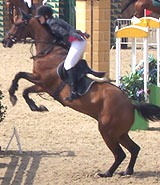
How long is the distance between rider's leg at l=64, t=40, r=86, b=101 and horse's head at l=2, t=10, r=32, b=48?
698mm

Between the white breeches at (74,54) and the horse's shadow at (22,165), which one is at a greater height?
the white breeches at (74,54)

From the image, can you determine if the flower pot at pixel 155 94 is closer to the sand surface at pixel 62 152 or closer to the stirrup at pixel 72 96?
the sand surface at pixel 62 152

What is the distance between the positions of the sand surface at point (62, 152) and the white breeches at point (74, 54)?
1.50 meters

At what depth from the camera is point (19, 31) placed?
25.3 ft

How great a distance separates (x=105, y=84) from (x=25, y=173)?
64.4 inches

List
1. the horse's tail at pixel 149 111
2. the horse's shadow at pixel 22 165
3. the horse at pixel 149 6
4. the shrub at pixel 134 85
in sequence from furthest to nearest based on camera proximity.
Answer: the horse at pixel 149 6, the shrub at pixel 134 85, the horse's tail at pixel 149 111, the horse's shadow at pixel 22 165

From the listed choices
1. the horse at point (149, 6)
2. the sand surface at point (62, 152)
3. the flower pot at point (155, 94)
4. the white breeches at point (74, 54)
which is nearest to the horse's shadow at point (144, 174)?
the sand surface at point (62, 152)

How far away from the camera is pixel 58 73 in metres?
7.57

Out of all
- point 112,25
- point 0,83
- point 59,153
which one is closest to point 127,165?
point 59,153

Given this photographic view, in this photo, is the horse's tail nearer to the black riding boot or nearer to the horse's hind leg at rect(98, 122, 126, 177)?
the horse's hind leg at rect(98, 122, 126, 177)

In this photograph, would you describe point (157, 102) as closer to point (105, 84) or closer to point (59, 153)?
point (59, 153)

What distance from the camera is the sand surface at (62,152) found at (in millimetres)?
7521

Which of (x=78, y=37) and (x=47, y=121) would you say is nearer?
(x=78, y=37)

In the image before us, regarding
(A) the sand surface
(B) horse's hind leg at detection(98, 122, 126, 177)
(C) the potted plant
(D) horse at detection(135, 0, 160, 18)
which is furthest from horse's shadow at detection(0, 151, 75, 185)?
(D) horse at detection(135, 0, 160, 18)
